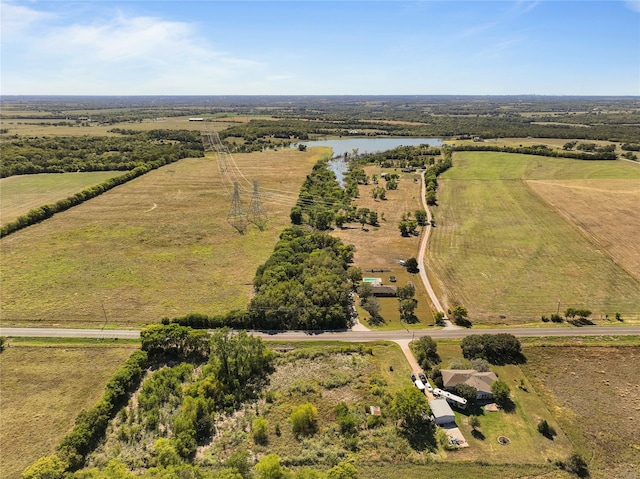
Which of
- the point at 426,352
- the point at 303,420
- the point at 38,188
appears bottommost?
the point at 426,352

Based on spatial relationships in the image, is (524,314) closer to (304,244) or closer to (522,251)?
(522,251)

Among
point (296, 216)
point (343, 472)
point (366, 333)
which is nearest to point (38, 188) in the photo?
point (296, 216)

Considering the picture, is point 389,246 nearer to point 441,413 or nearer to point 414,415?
point 441,413

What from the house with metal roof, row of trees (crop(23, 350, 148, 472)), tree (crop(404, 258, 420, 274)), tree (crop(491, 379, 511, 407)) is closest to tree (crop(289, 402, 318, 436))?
the house with metal roof

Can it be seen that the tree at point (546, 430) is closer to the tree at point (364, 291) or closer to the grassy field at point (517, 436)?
the grassy field at point (517, 436)

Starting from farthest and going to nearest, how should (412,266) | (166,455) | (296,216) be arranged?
(296,216)
(412,266)
(166,455)

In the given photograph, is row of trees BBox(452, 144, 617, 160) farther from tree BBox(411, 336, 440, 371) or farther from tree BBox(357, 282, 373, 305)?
tree BBox(411, 336, 440, 371)

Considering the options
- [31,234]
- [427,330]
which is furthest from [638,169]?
[31,234]

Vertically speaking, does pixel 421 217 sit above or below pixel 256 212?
above
